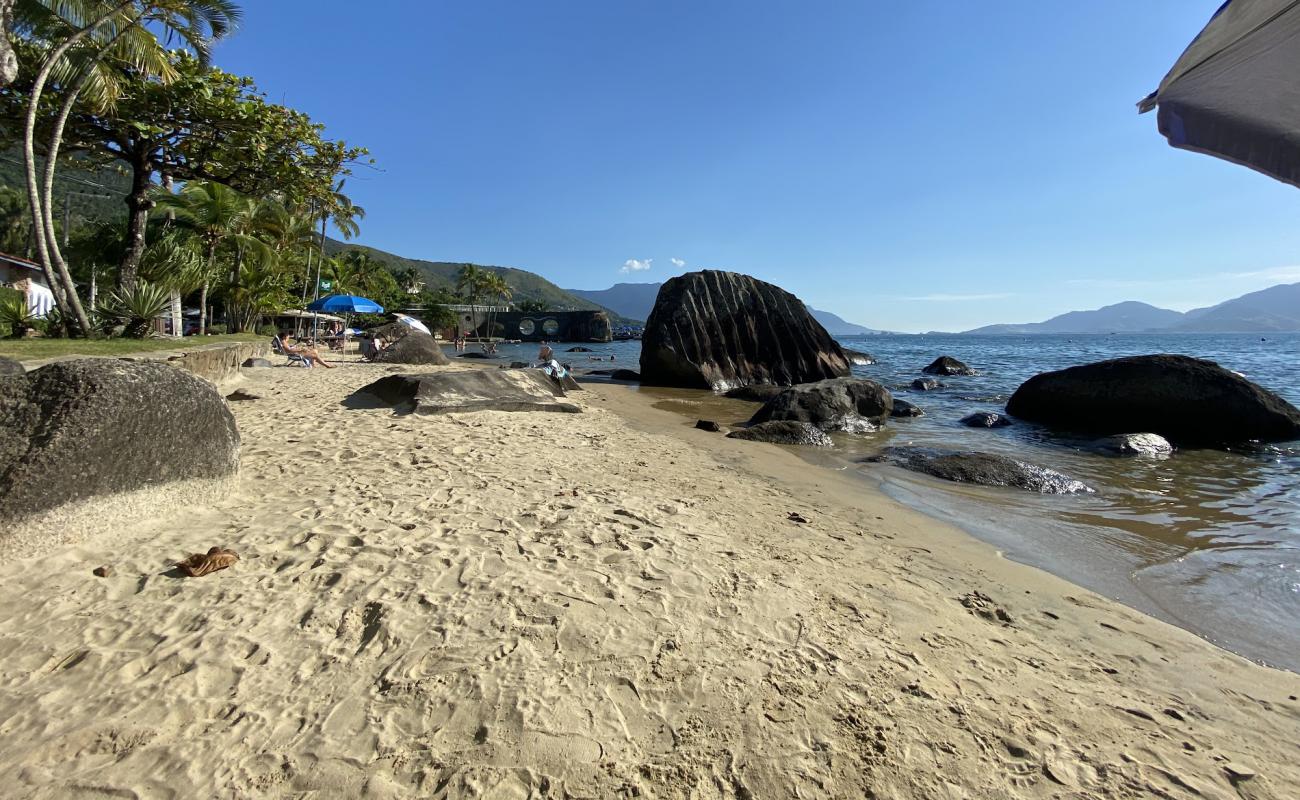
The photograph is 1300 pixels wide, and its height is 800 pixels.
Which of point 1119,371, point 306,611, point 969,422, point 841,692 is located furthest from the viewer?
point 969,422

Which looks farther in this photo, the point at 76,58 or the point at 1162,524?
the point at 76,58

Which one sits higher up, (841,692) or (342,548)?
(342,548)

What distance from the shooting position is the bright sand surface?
7.10ft

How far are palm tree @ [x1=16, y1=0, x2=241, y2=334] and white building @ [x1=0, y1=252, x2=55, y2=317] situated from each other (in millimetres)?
17979

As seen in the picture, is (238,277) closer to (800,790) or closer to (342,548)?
(342,548)

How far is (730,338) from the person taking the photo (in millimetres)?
21578

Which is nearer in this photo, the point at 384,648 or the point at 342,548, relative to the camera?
the point at 384,648

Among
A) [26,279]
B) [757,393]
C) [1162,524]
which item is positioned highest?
→ [26,279]

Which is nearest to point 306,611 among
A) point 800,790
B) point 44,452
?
point 44,452

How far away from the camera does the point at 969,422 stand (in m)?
13.5

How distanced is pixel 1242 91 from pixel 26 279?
39.0 meters

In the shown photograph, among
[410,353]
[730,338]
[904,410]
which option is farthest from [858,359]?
[410,353]

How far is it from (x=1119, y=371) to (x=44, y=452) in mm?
16988

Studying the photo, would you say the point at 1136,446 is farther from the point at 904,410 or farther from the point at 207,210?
the point at 207,210
